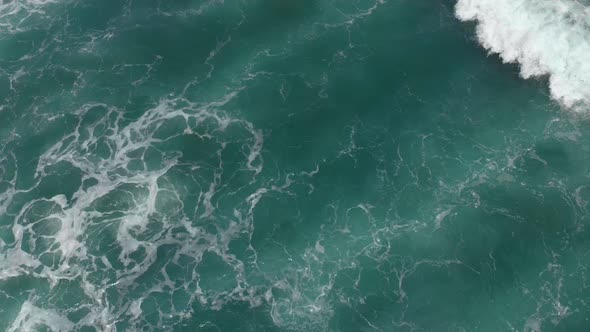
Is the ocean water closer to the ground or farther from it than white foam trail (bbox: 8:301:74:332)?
farther from it

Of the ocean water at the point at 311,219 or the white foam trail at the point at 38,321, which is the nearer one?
the ocean water at the point at 311,219

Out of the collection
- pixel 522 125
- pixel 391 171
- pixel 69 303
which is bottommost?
pixel 69 303

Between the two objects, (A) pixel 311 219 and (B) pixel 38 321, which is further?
(A) pixel 311 219

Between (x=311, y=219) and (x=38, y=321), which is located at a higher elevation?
(x=311, y=219)

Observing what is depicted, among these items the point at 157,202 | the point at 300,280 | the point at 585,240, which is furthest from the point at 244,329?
the point at 585,240

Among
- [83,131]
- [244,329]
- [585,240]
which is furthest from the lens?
[83,131]

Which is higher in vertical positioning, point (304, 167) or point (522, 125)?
point (522, 125)

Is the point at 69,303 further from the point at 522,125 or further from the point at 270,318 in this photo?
the point at 522,125

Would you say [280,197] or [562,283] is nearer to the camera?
[562,283]

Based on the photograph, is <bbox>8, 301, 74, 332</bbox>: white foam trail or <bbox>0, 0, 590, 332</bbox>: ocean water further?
<bbox>8, 301, 74, 332</bbox>: white foam trail

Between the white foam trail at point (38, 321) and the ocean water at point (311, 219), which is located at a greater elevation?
the ocean water at point (311, 219)

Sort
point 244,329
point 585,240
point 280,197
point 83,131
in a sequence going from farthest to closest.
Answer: point 83,131
point 280,197
point 585,240
point 244,329
